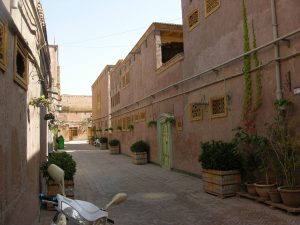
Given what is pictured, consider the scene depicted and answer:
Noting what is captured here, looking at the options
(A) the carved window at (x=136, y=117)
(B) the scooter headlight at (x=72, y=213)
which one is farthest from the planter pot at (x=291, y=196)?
(A) the carved window at (x=136, y=117)

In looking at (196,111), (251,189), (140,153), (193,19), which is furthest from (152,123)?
(251,189)

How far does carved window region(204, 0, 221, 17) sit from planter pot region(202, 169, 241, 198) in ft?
18.0

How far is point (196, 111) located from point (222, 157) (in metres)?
3.90

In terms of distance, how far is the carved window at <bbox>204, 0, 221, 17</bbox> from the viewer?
35.6 feet

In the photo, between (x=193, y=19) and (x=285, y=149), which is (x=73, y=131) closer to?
(x=193, y=19)

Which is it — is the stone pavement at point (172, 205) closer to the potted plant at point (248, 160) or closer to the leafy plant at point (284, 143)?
the potted plant at point (248, 160)

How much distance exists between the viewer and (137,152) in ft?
59.9

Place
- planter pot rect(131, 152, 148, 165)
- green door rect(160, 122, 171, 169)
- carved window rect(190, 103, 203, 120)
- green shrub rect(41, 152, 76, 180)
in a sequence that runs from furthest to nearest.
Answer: planter pot rect(131, 152, 148, 165), green door rect(160, 122, 171, 169), carved window rect(190, 103, 203, 120), green shrub rect(41, 152, 76, 180)

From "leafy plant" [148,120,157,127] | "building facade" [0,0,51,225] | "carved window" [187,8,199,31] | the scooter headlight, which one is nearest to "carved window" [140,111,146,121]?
"leafy plant" [148,120,157,127]

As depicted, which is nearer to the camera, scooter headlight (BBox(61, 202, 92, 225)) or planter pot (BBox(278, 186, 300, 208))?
scooter headlight (BBox(61, 202, 92, 225))

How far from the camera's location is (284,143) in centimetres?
732

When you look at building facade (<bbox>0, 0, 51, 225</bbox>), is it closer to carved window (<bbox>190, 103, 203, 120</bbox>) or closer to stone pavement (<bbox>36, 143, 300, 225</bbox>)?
stone pavement (<bbox>36, 143, 300, 225</bbox>)

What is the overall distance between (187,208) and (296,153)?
9.19 feet

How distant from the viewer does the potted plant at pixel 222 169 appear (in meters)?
8.72
